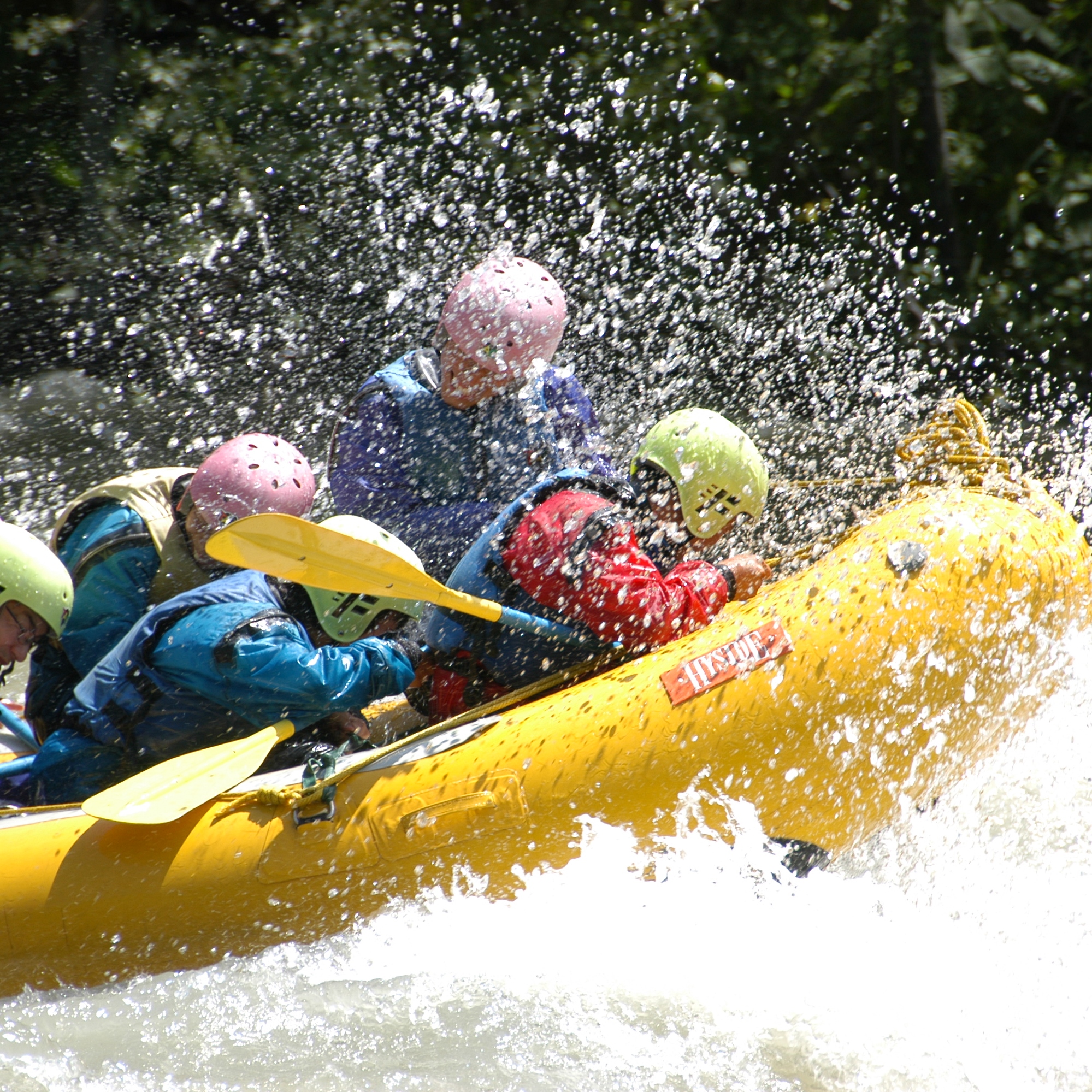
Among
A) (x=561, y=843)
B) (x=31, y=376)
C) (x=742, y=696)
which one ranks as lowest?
(x=31, y=376)

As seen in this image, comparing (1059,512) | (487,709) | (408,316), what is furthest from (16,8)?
(1059,512)

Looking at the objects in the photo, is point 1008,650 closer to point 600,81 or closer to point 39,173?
point 600,81

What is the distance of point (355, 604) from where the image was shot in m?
2.90

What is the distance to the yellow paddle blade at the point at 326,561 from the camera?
2.56m

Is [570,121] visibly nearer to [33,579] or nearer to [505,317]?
[505,317]

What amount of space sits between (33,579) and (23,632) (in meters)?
0.17

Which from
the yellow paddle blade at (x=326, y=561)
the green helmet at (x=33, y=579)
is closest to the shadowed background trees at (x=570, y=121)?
the green helmet at (x=33, y=579)

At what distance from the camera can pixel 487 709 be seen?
2859 mm

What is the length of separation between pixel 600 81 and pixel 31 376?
3978mm

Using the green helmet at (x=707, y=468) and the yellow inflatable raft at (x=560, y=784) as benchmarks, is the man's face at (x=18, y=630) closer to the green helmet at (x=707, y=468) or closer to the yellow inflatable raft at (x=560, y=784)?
the yellow inflatable raft at (x=560, y=784)

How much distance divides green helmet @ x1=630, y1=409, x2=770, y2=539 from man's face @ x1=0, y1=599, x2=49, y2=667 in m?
1.67

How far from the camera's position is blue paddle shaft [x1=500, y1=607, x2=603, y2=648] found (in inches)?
108

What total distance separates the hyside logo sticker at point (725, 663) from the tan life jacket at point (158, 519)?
1406 millimetres

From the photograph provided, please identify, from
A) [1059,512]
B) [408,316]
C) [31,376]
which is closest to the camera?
[1059,512]
